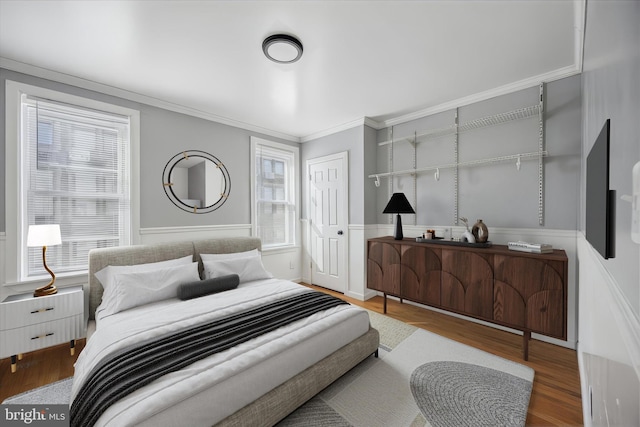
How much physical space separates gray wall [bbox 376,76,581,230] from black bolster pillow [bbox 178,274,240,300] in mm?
2369

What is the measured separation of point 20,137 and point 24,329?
5.42 ft

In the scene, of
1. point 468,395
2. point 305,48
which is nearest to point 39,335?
point 305,48

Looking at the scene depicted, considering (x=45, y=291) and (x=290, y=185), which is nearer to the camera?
(x=45, y=291)

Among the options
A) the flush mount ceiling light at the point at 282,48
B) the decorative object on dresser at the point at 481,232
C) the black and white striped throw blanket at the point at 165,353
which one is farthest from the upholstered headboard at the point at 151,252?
the decorative object on dresser at the point at 481,232

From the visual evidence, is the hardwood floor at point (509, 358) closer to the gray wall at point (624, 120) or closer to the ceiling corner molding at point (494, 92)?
the gray wall at point (624, 120)

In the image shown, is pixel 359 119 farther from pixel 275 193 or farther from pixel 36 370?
pixel 36 370

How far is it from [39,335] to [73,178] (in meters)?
1.45

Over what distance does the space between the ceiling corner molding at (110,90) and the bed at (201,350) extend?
1661 millimetres

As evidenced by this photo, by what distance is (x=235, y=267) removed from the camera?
9.66 feet

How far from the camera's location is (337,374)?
73.4 inches

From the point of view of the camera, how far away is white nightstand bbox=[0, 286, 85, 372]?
203 cm

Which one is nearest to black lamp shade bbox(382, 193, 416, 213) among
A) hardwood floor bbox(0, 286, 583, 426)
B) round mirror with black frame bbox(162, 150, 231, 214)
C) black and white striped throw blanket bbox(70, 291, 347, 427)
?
hardwood floor bbox(0, 286, 583, 426)

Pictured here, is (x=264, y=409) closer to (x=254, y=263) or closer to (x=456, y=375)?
(x=456, y=375)

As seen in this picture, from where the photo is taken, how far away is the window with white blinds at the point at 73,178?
2438mm
